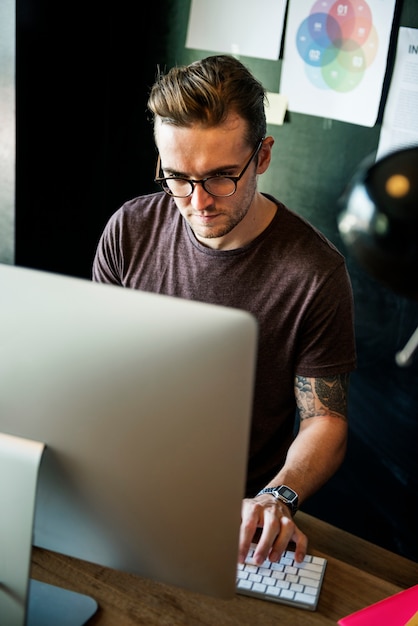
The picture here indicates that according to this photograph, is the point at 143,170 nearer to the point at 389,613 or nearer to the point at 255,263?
the point at 255,263

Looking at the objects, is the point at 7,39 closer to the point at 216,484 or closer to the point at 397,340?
the point at 397,340

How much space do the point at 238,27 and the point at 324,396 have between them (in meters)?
1.33

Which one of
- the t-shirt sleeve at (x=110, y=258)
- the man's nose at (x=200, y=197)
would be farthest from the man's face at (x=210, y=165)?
the t-shirt sleeve at (x=110, y=258)

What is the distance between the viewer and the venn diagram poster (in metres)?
2.08

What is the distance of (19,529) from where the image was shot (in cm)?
91

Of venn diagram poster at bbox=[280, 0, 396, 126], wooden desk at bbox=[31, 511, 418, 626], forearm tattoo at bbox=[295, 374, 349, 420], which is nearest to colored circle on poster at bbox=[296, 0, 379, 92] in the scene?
venn diagram poster at bbox=[280, 0, 396, 126]

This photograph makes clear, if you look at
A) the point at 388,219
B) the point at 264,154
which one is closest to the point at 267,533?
the point at 388,219

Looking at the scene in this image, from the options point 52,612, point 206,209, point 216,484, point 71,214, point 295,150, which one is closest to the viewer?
point 216,484

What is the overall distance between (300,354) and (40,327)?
800mm

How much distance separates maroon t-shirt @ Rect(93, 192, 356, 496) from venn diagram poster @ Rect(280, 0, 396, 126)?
0.68 meters

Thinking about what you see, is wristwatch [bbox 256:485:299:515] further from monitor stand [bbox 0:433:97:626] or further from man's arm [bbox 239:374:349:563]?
monitor stand [bbox 0:433:97:626]

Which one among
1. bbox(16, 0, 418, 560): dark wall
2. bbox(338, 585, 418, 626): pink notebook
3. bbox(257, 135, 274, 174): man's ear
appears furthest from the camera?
bbox(16, 0, 418, 560): dark wall

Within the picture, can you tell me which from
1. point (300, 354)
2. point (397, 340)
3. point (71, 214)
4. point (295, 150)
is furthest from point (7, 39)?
point (397, 340)

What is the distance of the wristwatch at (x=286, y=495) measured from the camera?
1.24m
